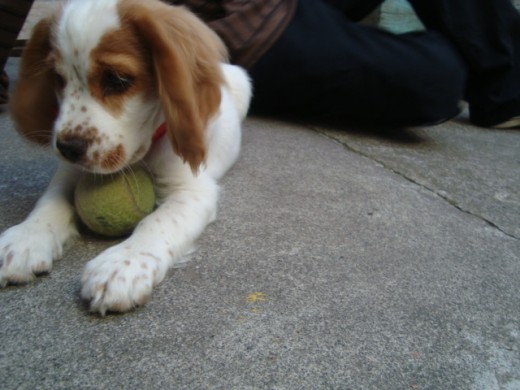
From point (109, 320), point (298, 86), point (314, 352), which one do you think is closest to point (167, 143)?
point (109, 320)

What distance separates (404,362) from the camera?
4.33 ft

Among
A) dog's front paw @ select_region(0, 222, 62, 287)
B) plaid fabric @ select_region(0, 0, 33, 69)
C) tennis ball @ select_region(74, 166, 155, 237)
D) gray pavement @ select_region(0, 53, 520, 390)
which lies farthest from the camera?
plaid fabric @ select_region(0, 0, 33, 69)

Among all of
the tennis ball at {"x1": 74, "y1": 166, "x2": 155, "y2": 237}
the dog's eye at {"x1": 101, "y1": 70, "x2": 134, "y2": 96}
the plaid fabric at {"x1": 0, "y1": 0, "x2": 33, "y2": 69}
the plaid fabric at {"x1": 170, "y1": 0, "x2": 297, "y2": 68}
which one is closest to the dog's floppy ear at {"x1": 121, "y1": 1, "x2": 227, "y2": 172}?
the dog's eye at {"x1": 101, "y1": 70, "x2": 134, "y2": 96}

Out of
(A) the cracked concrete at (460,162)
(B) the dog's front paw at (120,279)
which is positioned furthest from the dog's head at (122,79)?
(A) the cracked concrete at (460,162)

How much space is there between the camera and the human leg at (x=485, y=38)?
3.75m

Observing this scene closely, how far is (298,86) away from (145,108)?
6.85ft

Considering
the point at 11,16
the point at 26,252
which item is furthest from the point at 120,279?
the point at 11,16

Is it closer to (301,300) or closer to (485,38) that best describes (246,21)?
(485,38)

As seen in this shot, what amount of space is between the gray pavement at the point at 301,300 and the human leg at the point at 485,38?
159cm

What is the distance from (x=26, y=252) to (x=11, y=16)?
7.12 ft

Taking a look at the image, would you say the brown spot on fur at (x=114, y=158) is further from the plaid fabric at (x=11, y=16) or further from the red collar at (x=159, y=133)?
the plaid fabric at (x=11, y=16)

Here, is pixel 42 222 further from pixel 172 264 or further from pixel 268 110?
pixel 268 110

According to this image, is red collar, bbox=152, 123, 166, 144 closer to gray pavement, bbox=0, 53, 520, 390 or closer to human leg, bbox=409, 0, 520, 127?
gray pavement, bbox=0, 53, 520, 390

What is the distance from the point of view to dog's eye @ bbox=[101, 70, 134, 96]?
1.67m
